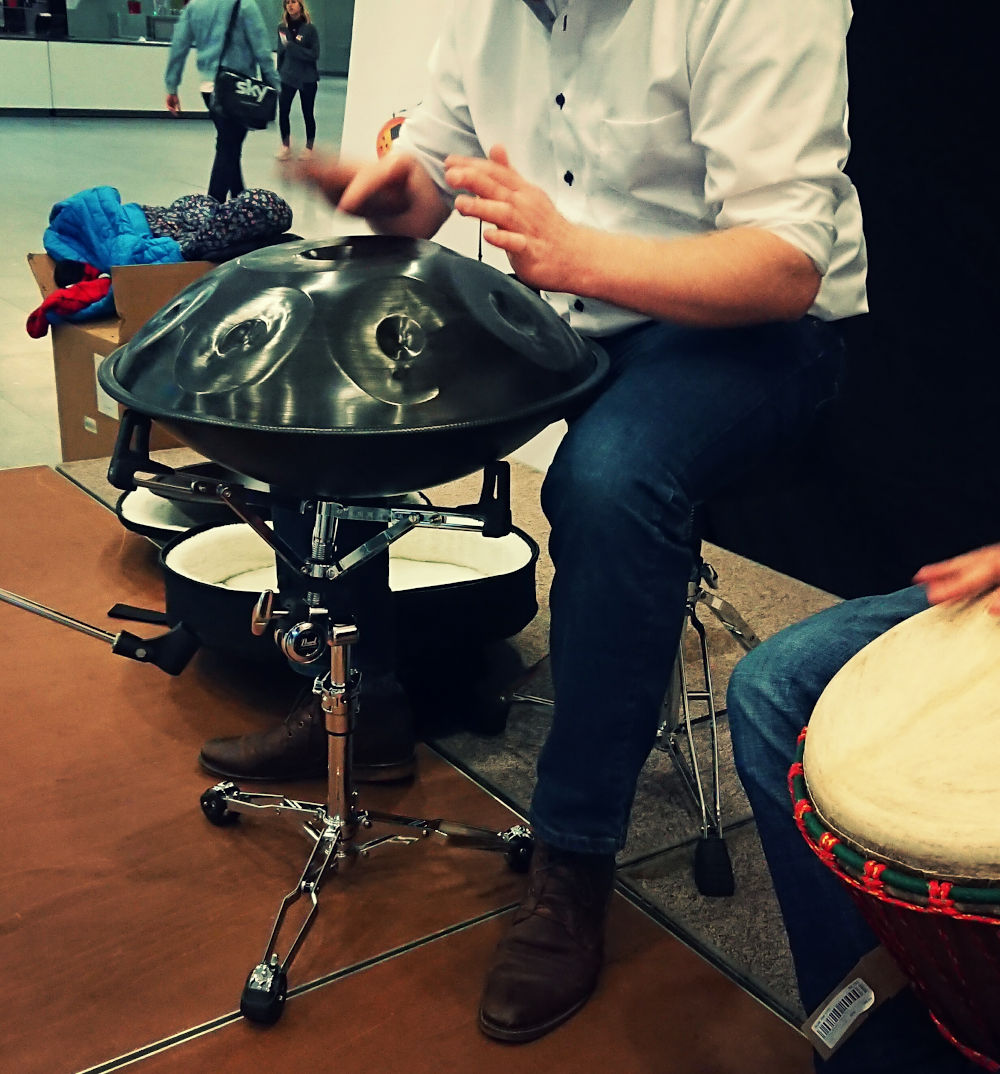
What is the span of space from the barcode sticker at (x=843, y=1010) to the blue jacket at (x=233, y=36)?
6.51 meters

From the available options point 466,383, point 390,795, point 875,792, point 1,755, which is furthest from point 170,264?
point 875,792

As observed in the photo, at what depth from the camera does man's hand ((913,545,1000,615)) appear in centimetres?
100

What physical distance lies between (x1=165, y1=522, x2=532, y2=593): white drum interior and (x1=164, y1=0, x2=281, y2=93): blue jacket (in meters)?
5.01

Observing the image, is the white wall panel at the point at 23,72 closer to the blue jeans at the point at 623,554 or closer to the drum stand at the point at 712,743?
the drum stand at the point at 712,743

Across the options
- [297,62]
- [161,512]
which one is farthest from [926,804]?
[297,62]

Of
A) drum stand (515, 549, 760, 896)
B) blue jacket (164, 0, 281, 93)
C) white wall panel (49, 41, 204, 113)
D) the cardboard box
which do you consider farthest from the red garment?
white wall panel (49, 41, 204, 113)

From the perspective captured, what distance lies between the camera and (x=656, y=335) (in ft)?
5.13

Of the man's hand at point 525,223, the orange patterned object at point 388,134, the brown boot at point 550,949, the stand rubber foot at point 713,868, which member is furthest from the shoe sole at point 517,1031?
the orange patterned object at point 388,134

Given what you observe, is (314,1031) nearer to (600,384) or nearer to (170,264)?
(600,384)

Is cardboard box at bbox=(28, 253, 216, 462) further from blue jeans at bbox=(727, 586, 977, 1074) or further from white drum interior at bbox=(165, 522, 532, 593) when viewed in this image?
blue jeans at bbox=(727, 586, 977, 1074)

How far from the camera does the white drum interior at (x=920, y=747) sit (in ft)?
2.67

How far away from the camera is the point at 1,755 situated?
6.23 feet

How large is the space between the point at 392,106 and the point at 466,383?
277 cm

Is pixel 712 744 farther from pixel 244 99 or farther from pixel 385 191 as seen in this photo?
pixel 244 99
